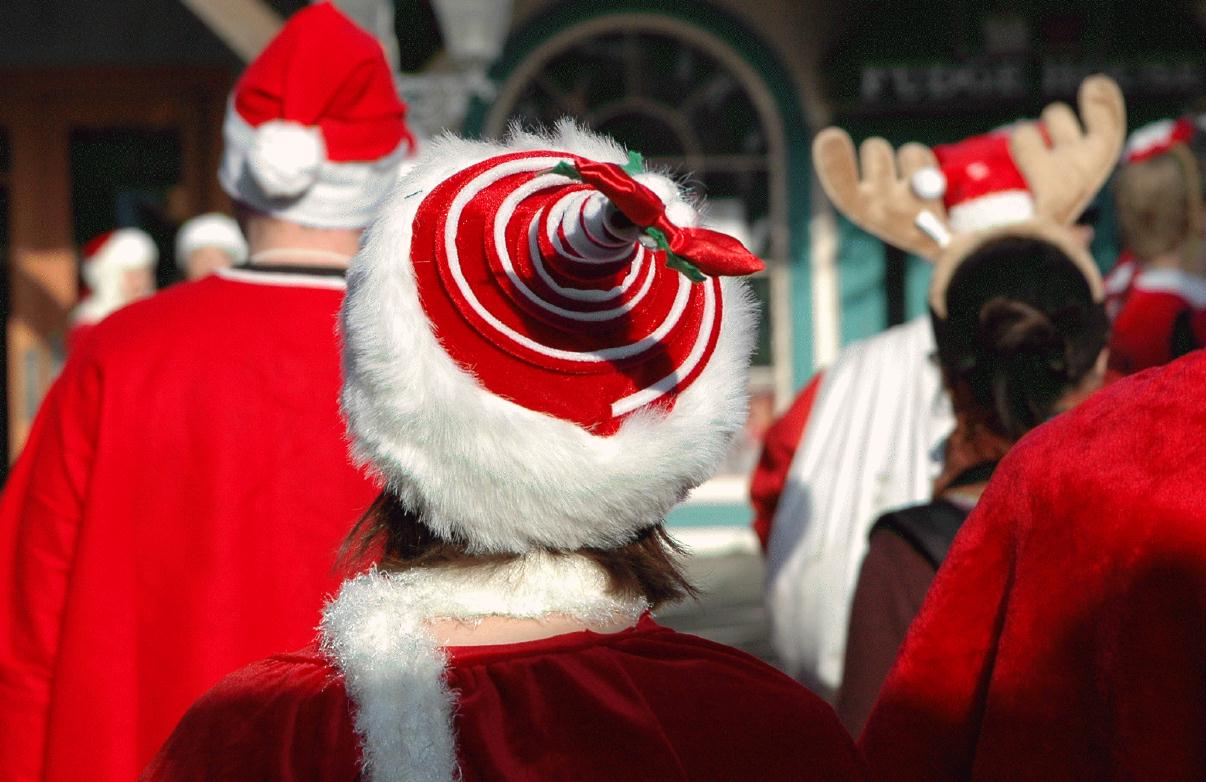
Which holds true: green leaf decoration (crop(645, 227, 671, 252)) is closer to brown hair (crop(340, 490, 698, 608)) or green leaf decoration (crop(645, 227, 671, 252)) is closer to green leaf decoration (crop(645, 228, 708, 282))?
green leaf decoration (crop(645, 228, 708, 282))

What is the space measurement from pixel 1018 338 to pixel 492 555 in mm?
1174

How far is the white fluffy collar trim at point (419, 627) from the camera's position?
4.17ft

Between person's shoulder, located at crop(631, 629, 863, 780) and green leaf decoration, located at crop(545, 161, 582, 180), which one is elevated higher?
green leaf decoration, located at crop(545, 161, 582, 180)

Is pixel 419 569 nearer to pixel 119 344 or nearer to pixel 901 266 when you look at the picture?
pixel 119 344

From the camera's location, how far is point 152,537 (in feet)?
6.98

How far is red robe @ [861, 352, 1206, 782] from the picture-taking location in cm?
129

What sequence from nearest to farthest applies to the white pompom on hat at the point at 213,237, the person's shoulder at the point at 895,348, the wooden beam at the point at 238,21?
the person's shoulder at the point at 895,348
the white pompom on hat at the point at 213,237
the wooden beam at the point at 238,21

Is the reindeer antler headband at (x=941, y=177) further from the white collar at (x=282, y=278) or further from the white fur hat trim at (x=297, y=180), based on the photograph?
the white collar at (x=282, y=278)

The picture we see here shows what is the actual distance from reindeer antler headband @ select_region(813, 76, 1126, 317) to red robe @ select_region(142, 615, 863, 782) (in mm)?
1871

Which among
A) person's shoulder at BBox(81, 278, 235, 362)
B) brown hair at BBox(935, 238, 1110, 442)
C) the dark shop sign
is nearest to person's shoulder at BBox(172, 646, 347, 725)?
person's shoulder at BBox(81, 278, 235, 362)

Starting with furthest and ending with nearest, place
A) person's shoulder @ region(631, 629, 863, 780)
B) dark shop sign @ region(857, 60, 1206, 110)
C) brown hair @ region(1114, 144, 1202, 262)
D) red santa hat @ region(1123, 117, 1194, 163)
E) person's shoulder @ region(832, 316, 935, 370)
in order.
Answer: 1. dark shop sign @ region(857, 60, 1206, 110)
2. red santa hat @ region(1123, 117, 1194, 163)
3. brown hair @ region(1114, 144, 1202, 262)
4. person's shoulder @ region(832, 316, 935, 370)
5. person's shoulder @ region(631, 629, 863, 780)

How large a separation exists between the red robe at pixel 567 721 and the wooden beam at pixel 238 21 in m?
5.89

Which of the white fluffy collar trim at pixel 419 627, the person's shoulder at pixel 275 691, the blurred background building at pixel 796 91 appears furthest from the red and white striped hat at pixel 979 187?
the blurred background building at pixel 796 91

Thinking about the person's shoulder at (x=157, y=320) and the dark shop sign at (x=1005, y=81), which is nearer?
the person's shoulder at (x=157, y=320)
